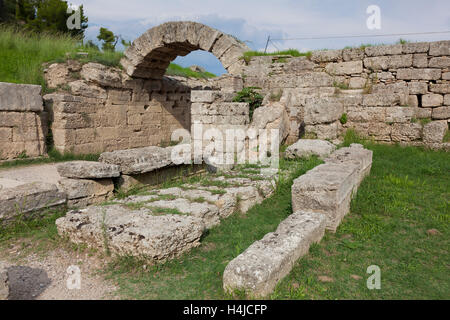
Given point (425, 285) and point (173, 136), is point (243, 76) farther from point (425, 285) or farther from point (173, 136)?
point (425, 285)

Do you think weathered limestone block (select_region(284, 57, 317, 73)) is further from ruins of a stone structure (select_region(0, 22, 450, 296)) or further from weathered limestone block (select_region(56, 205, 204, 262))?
weathered limestone block (select_region(56, 205, 204, 262))

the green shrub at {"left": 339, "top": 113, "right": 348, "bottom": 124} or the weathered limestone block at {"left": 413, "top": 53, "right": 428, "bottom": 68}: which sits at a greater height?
the weathered limestone block at {"left": 413, "top": 53, "right": 428, "bottom": 68}

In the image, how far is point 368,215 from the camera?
437 centimetres

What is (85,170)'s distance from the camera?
17.2 ft

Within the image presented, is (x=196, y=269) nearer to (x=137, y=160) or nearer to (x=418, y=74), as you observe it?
(x=137, y=160)

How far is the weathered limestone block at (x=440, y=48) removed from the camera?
813 cm

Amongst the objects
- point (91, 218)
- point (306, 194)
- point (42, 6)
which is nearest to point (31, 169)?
point (91, 218)

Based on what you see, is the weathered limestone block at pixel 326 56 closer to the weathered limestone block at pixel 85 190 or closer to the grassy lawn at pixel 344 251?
the grassy lawn at pixel 344 251

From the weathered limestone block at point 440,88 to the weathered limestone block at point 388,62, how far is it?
79cm

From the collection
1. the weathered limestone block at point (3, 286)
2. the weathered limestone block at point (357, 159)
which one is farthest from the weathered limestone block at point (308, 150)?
the weathered limestone block at point (3, 286)

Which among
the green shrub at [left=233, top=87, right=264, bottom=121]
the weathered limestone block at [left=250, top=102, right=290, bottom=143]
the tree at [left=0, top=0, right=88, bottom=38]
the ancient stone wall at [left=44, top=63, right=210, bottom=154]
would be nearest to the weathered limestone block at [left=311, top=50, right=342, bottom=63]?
the green shrub at [left=233, top=87, right=264, bottom=121]

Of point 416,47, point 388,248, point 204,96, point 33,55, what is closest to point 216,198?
point 388,248

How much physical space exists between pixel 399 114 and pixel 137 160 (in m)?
6.10

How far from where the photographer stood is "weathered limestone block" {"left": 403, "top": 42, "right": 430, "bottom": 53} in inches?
329
